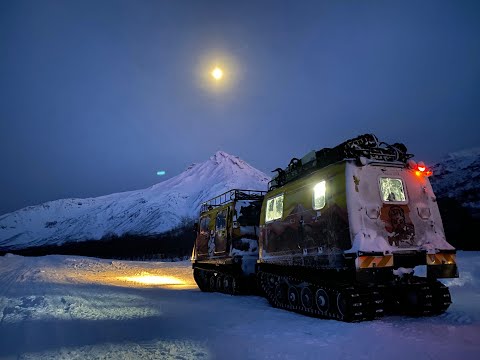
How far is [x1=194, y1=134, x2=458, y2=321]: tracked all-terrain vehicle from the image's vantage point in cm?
804

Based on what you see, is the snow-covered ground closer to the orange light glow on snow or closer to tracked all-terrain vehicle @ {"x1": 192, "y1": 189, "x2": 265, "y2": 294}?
tracked all-terrain vehicle @ {"x1": 192, "y1": 189, "x2": 265, "y2": 294}

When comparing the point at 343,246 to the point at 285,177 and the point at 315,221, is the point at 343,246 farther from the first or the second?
the point at 285,177

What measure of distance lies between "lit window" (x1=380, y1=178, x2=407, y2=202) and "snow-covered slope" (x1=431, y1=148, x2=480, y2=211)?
96.9 ft

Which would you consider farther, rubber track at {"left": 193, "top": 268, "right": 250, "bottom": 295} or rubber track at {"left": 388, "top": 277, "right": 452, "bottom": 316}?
rubber track at {"left": 193, "top": 268, "right": 250, "bottom": 295}

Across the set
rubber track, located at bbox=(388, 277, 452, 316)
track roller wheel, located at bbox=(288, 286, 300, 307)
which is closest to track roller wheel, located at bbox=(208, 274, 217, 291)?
track roller wheel, located at bbox=(288, 286, 300, 307)

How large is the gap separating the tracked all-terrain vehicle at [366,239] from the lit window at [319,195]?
1.1 inches

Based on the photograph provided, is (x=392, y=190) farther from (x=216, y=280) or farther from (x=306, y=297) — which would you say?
(x=216, y=280)

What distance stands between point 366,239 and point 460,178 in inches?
1700

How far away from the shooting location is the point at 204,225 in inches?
739

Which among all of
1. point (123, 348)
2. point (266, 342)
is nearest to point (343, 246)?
point (266, 342)

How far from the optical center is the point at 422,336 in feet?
21.2

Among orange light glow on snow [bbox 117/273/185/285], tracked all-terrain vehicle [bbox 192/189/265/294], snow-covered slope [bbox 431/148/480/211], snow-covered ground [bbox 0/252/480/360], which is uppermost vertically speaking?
snow-covered slope [bbox 431/148/480/211]

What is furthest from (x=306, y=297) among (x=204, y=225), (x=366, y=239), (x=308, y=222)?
(x=204, y=225)

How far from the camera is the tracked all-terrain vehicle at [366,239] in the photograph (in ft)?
26.4
